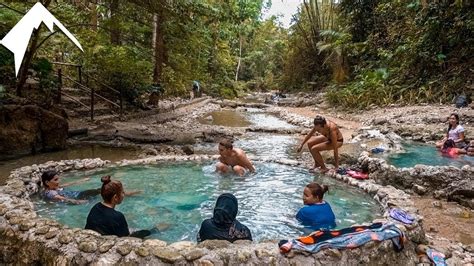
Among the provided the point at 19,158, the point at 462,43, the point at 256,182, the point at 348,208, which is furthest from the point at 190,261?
the point at 462,43

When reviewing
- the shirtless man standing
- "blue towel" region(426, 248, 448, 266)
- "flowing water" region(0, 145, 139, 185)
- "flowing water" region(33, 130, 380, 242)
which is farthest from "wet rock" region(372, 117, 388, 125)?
"blue towel" region(426, 248, 448, 266)

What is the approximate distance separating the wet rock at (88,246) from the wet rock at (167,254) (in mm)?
558

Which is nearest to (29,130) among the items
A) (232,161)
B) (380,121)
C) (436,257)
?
(232,161)

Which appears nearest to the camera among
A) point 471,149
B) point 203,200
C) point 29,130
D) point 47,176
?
point 47,176

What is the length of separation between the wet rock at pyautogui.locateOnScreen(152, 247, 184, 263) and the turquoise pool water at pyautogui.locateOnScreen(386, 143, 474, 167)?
6432 mm

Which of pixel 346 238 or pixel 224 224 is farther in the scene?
pixel 224 224

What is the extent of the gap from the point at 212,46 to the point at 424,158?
1372 centimetres

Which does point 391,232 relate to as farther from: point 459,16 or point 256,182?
point 459,16

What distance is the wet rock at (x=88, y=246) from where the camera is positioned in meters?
3.68

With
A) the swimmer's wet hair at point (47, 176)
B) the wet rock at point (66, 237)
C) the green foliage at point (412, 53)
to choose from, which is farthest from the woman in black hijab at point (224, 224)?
the green foliage at point (412, 53)

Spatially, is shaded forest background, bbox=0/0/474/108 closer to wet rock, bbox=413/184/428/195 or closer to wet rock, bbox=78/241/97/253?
wet rock, bbox=78/241/97/253

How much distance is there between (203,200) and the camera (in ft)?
20.9

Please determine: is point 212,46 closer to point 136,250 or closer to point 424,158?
point 424,158

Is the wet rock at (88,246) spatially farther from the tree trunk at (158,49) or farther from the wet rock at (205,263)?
the tree trunk at (158,49)
